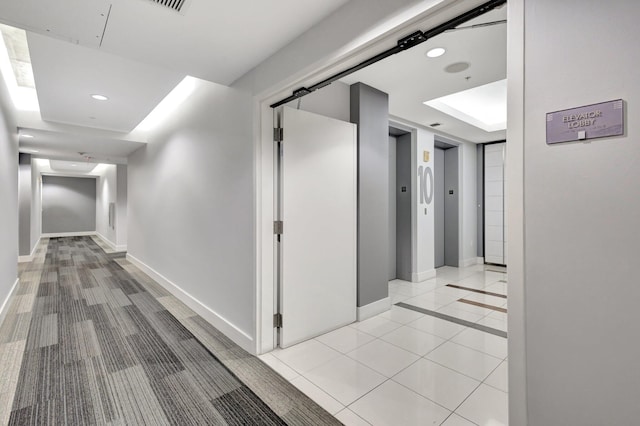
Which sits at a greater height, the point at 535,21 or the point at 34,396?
the point at 535,21

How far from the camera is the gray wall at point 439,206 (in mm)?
6184

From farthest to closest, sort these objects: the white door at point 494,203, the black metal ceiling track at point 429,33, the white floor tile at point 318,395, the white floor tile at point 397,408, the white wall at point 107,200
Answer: the white wall at point 107,200, the white door at point 494,203, the white floor tile at point 318,395, the white floor tile at point 397,408, the black metal ceiling track at point 429,33

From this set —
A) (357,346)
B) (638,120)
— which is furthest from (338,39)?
(357,346)

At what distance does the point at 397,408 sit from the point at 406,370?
1.56 feet

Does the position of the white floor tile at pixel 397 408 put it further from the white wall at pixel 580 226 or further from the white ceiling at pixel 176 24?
the white ceiling at pixel 176 24

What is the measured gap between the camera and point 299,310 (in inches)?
107

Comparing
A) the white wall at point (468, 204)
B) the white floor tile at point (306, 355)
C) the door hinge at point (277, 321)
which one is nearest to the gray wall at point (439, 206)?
the white wall at point (468, 204)

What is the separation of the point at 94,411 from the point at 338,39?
2.78m

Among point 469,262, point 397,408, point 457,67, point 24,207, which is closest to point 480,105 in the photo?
point 457,67

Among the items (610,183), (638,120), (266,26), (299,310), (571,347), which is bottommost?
(299,310)

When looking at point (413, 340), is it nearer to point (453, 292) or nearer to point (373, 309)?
point (373, 309)

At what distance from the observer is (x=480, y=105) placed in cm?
500

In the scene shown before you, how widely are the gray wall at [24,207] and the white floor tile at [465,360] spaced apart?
882 centimetres

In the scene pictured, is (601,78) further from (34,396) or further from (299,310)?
(34,396)
